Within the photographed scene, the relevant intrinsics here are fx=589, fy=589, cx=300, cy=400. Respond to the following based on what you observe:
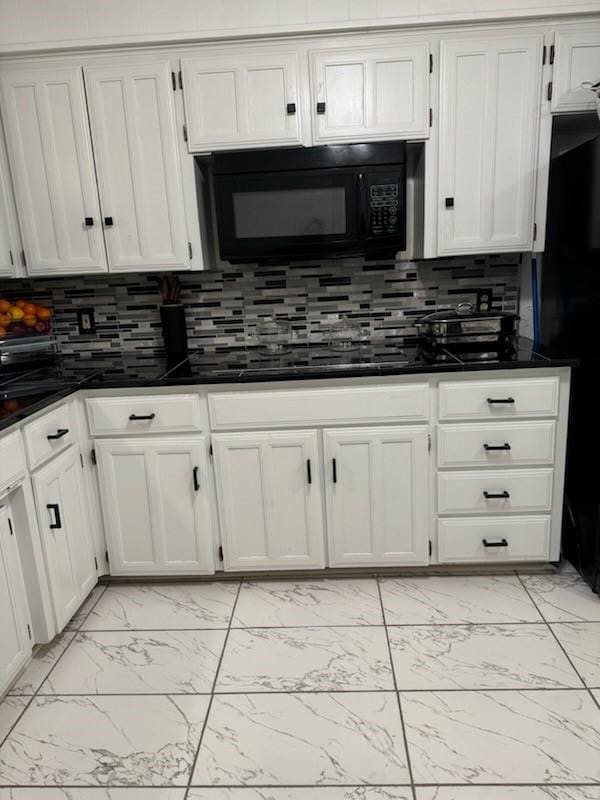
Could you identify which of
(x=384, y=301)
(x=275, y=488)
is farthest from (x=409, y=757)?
(x=384, y=301)

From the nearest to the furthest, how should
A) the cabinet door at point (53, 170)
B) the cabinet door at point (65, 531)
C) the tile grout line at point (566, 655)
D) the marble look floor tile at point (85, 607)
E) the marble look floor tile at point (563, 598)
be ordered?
the tile grout line at point (566, 655), the cabinet door at point (65, 531), the marble look floor tile at point (563, 598), the marble look floor tile at point (85, 607), the cabinet door at point (53, 170)

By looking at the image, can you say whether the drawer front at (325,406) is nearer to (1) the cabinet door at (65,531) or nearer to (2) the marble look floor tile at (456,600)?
(1) the cabinet door at (65,531)

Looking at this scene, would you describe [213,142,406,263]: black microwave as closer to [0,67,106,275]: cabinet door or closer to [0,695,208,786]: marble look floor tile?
[0,67,106,275]: cabinet door

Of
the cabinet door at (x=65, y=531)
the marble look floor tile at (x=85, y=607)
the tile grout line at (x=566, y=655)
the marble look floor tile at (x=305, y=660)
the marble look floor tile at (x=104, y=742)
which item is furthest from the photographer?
the marble look floor tile at (x=85, y=607)

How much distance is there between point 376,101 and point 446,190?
0.43 meters

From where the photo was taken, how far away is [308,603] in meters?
2.26

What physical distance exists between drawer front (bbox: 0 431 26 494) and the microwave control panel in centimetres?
148

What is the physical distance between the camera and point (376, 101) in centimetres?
227

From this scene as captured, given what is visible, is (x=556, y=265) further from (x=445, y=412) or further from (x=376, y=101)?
(x=376, y=101)

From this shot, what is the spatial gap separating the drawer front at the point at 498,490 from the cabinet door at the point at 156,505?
950 mm

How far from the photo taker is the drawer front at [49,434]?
189 centimetres

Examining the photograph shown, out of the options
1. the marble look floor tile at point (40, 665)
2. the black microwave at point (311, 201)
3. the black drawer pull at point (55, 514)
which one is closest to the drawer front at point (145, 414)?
the black drawer pull at point (55, 514)

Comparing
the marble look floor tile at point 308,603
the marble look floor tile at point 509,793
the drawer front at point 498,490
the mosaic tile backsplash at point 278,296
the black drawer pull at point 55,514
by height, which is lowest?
the marble look floor tile at point 509,793

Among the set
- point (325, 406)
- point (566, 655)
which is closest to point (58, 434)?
point (325, 406)
